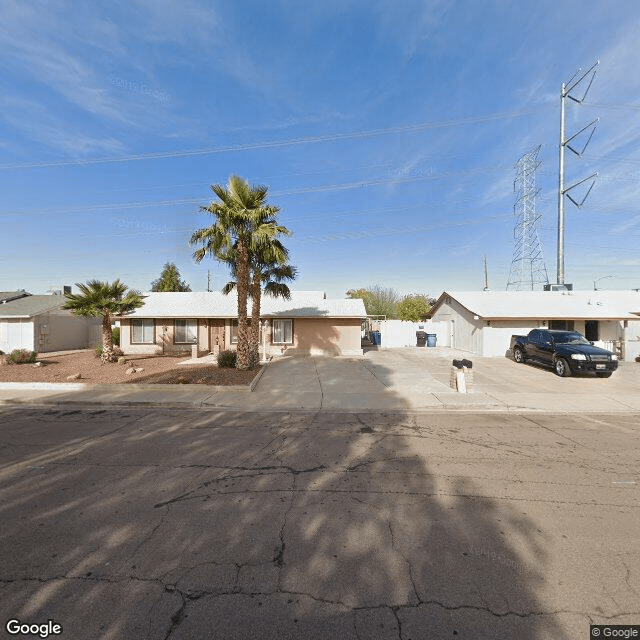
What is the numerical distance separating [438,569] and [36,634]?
325 centimetres

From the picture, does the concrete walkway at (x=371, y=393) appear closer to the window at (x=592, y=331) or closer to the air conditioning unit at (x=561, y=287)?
the window at (x=592, y=331)

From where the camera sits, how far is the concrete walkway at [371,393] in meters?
9.10

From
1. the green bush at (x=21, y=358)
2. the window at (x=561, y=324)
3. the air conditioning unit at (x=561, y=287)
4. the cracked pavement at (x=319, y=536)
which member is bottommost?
the cracked pavement at (x=319, y=536)

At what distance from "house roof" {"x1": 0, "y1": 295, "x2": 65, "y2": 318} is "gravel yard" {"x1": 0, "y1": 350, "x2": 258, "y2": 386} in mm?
7116

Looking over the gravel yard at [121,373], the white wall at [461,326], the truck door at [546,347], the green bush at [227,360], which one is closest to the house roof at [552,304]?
the white wall at [461,326]

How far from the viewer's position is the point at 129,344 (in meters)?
20.5

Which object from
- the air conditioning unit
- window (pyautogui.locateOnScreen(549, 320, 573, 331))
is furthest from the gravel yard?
the air conditioning unit

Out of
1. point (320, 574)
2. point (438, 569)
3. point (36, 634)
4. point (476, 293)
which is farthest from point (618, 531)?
point (476, 293)

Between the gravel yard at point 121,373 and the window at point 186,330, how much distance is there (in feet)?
14.1

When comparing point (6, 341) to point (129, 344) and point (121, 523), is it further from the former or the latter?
point (121, 523)

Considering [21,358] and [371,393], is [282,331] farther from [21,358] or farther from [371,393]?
[21,358]

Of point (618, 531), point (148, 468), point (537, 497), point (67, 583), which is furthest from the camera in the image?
point (148, 468)

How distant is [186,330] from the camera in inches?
811

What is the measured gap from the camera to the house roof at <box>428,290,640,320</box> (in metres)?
18.8
